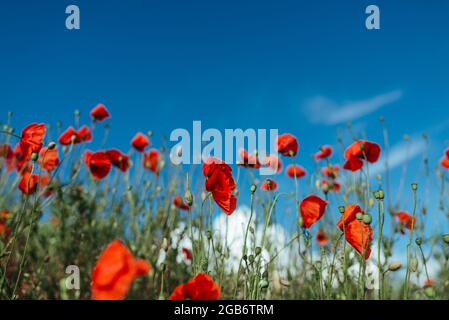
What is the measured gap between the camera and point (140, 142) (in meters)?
3.49

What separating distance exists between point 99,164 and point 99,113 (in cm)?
61

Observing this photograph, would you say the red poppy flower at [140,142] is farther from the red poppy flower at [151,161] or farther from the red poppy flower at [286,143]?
the red poppy flower at [286,143]

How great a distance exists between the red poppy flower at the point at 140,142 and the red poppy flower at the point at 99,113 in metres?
0.29

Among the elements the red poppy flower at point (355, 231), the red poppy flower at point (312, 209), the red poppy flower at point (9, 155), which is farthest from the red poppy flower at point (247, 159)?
the red poppy flower at point (9, 155)

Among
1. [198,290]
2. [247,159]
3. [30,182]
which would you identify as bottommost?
[198,290]

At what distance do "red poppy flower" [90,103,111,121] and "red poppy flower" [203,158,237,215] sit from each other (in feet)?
6.80

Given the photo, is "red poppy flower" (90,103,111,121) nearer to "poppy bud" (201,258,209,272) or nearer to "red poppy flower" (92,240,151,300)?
"poppy bud" (201,258,209,272)

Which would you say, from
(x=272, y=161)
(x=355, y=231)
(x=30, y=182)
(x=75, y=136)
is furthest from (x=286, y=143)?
(x=30, y=182)

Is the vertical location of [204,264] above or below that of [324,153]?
below

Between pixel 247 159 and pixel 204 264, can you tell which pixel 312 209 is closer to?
pixel 204 264

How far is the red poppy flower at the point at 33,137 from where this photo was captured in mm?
1671

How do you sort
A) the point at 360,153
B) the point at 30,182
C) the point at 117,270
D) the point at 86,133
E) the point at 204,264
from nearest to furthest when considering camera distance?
the point at 117,270 → the point at 204,264 → the point at 30,182 → the point at 360,153 → the point at 86,133
